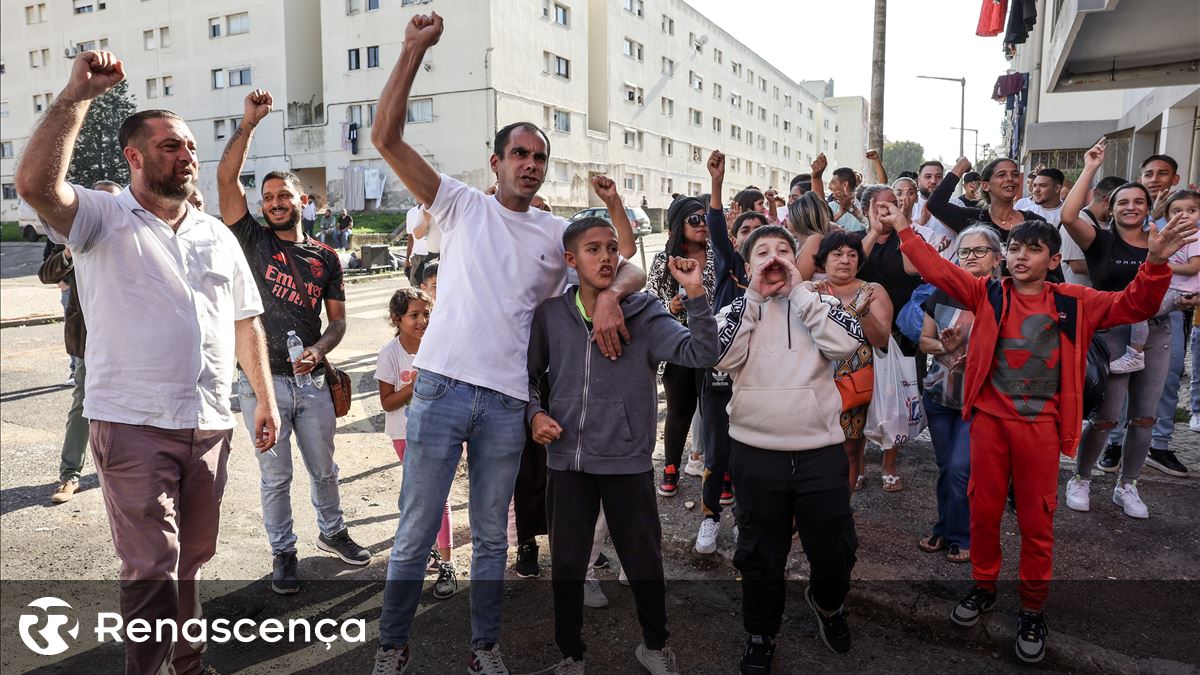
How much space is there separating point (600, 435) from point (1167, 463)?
474cm

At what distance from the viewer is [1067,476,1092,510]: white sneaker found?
4941 millimetres

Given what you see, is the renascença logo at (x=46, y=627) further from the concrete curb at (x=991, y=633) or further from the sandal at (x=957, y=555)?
the sandal at (x=957, y=555)

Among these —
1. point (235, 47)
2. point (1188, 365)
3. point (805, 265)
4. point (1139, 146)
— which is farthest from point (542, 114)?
point (805, 265)

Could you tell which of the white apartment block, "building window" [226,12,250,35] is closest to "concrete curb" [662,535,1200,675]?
the white apartment block

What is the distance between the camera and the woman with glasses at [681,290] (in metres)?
4.80

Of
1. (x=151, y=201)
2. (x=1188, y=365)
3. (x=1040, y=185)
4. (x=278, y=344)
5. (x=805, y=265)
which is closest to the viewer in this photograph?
(x=151, y=201)

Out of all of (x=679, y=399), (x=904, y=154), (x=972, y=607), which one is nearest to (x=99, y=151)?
(x=679, y=399)

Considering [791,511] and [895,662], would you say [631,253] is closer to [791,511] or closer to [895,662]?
[791,511]

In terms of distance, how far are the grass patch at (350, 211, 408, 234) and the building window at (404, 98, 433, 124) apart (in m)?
Answer: 4.27

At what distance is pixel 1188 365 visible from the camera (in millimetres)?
9375

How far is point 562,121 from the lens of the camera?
38.8m

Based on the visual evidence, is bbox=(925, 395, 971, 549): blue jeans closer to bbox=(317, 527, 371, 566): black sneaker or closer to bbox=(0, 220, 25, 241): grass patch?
bbox=(317, 527, 371, 566): black sneaker

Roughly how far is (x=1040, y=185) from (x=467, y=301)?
476cm

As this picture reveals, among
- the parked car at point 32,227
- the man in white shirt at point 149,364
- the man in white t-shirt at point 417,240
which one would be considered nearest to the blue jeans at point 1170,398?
the man in white t-shirt at point 417,240
